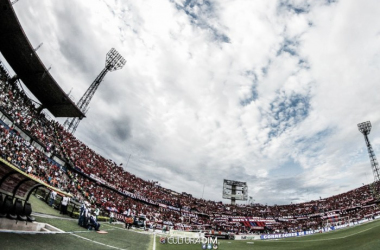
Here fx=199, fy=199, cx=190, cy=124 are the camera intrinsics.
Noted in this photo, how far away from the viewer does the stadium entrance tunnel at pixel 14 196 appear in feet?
24.5

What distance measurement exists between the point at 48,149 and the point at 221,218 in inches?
1833

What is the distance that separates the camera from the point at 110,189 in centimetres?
3884

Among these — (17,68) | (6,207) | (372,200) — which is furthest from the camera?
(372,200)

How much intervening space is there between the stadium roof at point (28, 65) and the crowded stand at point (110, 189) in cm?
200

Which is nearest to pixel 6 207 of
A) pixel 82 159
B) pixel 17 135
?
pixel 17 135

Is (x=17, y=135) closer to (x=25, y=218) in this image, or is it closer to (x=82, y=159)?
(x=82, y=159)

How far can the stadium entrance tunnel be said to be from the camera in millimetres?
7480

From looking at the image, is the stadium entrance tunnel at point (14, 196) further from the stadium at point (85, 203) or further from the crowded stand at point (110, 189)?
the crowded stand at point (110, 189)

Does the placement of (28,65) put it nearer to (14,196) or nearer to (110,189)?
(110,189)

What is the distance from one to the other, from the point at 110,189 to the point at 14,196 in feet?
108

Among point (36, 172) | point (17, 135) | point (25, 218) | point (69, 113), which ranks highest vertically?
point (69, 113)

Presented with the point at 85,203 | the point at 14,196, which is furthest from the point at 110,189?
the point at 14,196

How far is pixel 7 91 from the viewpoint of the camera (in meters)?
25.8

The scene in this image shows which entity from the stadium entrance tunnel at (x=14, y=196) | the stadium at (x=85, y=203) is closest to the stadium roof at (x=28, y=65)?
the stadium at (x=85, y=203)
